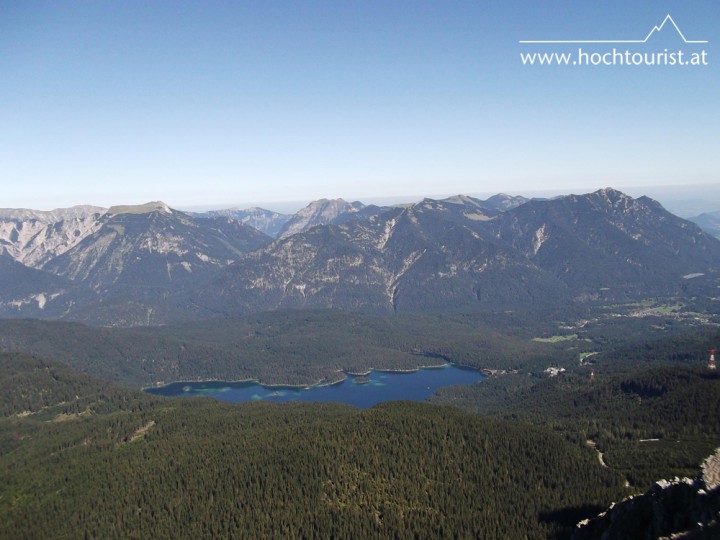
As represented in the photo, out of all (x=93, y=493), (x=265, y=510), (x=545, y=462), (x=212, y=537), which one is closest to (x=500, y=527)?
(x=545, y=462)

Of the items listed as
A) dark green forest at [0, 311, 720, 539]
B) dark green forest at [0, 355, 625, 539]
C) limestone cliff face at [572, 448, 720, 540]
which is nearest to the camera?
limestone cliff face at [572, 448, 720, 540]

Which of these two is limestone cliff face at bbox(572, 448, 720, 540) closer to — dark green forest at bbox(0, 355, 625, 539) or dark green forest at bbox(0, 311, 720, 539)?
dark green forest at bbox(0, 311, 720, 539)

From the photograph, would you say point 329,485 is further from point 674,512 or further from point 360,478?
point 674,512

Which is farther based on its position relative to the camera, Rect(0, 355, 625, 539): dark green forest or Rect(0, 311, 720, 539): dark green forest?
Rect(0, 311, 720, 539): dark green forest

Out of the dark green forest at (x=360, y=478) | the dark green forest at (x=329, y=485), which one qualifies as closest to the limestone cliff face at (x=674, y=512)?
the dark green forest at (x=360, y=478)

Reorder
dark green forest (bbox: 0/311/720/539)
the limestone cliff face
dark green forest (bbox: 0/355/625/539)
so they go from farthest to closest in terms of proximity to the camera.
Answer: dark green forest (bbox: 0/311/720/539) → dark green forest (bbox: 0/355/625/539) → the limestone cliff face

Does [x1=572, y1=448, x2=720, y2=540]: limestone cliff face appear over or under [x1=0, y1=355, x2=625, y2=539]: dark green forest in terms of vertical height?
over

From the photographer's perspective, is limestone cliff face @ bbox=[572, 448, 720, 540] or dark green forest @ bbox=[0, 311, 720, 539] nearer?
limestone cliff face @ bbox=[572, 448, 720, 540]

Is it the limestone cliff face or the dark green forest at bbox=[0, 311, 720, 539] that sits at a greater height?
the limestone cliff face

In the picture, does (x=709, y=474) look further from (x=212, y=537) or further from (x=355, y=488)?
(x=212, y=537)

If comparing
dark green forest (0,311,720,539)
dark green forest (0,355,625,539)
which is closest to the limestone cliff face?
dark green forest (0,311,720,539)
